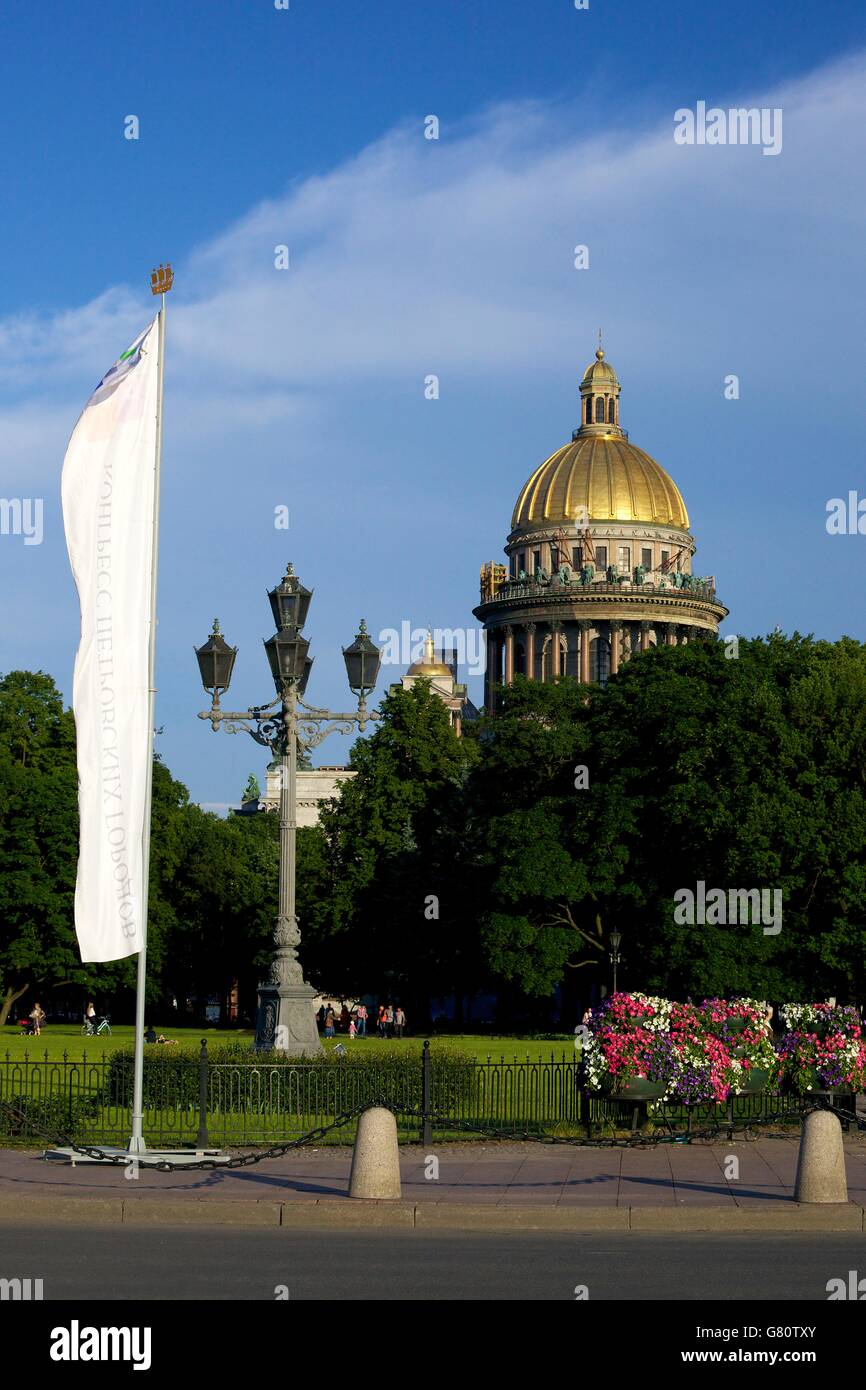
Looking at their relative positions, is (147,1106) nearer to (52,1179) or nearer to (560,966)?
(52,1179)

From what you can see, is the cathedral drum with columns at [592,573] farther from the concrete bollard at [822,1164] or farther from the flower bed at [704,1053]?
the concrete bollard at [822,1164]

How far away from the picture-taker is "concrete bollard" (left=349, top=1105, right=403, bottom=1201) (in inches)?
770

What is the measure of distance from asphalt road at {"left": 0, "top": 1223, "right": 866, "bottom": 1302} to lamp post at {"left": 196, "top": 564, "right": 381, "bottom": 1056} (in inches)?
508

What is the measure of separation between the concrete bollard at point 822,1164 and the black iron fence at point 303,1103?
18.4 ft

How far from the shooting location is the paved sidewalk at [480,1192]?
62.4 feet

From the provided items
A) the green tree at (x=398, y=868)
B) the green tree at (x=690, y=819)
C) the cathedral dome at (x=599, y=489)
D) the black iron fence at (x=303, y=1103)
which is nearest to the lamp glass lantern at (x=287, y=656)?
the black iron fence at (x=303, y=1103)

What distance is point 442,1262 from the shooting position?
16078 mm

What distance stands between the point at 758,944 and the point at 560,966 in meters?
14.2

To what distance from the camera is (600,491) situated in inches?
5763

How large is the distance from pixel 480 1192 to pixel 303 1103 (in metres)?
6.62

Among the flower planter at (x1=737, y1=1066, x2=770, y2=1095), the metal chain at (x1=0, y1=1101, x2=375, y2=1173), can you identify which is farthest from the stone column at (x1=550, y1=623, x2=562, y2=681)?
the metal chain at (x1=0, y1=1101, x2=375, y2=1173)

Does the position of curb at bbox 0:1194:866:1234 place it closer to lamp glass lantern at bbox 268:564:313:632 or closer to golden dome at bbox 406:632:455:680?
lamp glass lantern at bbox 268:564:313:632

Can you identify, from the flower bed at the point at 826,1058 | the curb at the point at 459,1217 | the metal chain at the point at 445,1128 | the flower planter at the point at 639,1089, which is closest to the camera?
the curb at the point at 459,1217
